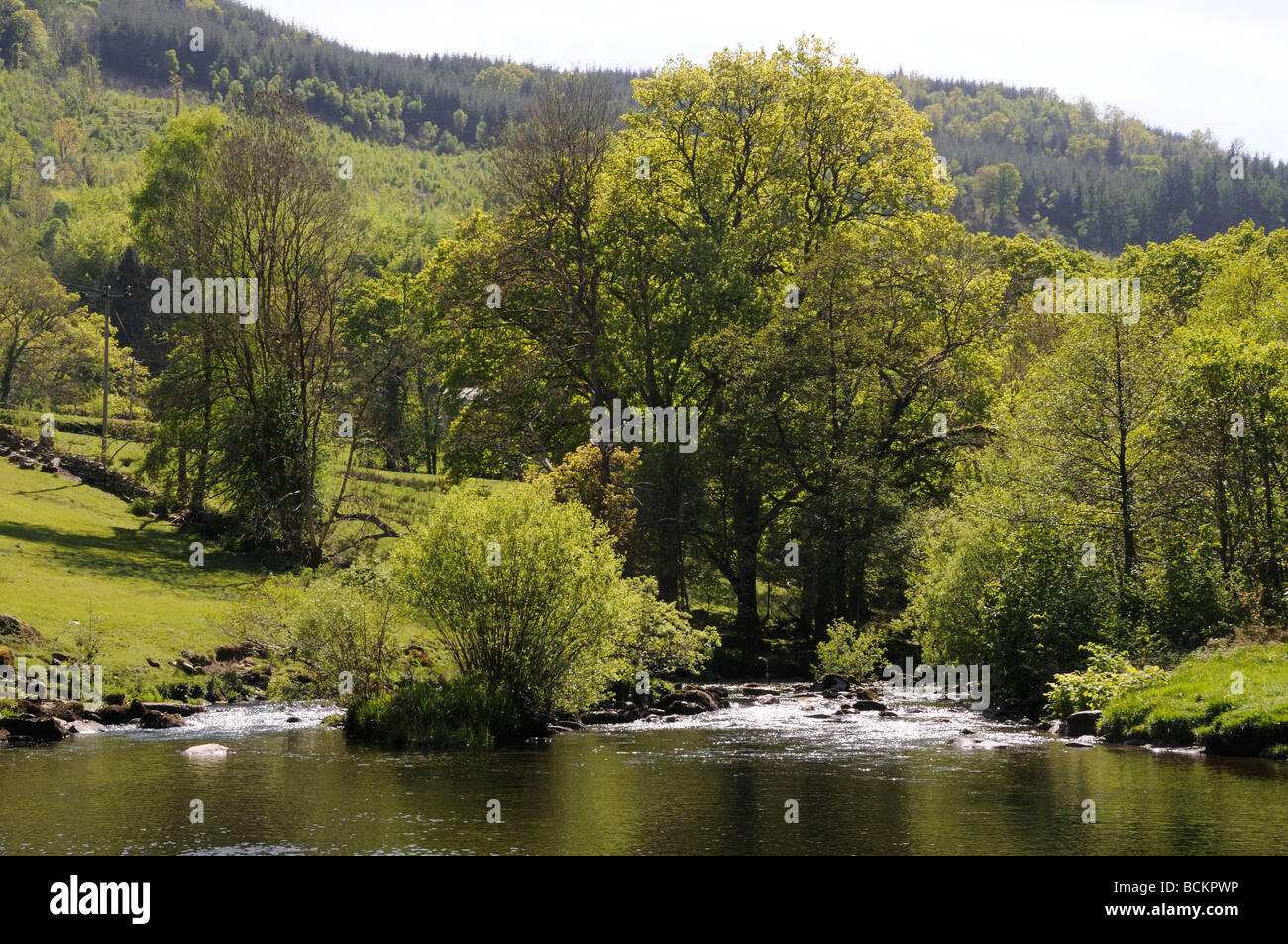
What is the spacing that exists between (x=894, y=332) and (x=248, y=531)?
1294 inches

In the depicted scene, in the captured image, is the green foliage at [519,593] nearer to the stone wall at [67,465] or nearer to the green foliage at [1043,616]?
the green foliage at [1043,616]

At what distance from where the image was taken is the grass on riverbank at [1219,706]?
26.2 meters

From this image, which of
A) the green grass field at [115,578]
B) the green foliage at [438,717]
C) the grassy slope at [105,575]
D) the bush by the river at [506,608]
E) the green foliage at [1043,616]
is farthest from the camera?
the grassy slope at [105,575]

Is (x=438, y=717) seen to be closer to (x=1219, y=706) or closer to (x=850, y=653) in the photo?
(x=1219, y=706)

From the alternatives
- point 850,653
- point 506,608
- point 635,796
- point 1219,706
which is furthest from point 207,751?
point 850,653

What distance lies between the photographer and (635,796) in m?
21.8

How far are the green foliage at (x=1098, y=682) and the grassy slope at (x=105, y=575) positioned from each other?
90.1 feet

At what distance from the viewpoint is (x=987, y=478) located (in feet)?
157

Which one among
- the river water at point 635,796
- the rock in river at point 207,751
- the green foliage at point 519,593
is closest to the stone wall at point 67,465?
the river water at point 635,796

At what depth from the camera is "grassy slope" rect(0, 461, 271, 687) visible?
3578 centimetres

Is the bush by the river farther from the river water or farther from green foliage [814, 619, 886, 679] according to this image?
green foliage [814, 619, 886, 679]
